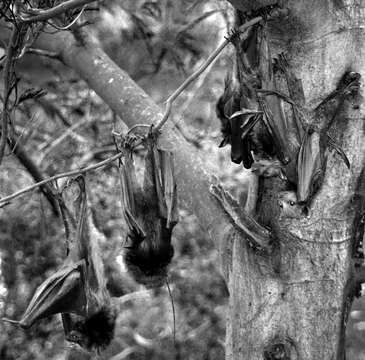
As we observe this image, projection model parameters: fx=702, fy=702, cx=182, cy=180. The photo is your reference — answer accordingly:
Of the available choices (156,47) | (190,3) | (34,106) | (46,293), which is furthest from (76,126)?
(46,293)

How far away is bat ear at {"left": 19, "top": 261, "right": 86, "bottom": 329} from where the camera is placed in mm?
3094

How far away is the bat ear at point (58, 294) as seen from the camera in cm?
309

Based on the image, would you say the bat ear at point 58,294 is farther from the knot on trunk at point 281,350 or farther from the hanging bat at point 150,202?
the knot on trunk at point 281,350

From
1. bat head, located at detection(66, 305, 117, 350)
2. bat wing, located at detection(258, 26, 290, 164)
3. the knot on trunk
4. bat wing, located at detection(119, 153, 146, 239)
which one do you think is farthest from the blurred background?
bat wing, located at detection(258, 26, 290, 164)

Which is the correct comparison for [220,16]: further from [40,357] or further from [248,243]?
[248,243]

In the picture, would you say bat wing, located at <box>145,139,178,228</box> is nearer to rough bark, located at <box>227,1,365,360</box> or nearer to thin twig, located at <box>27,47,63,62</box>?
rough bark, located at <box>227,1,365,360</box>

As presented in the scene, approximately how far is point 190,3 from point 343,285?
4.83 metres

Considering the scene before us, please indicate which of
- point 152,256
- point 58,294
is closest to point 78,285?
point 58,294

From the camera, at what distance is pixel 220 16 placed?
6934mm

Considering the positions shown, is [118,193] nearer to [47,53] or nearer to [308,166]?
[47,53]

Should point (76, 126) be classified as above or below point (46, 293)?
above

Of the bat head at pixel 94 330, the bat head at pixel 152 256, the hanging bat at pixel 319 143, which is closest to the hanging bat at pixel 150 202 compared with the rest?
the bat head at pixel 152 256

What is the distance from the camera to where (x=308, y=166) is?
238 centimetres

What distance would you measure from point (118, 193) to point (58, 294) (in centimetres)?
349
